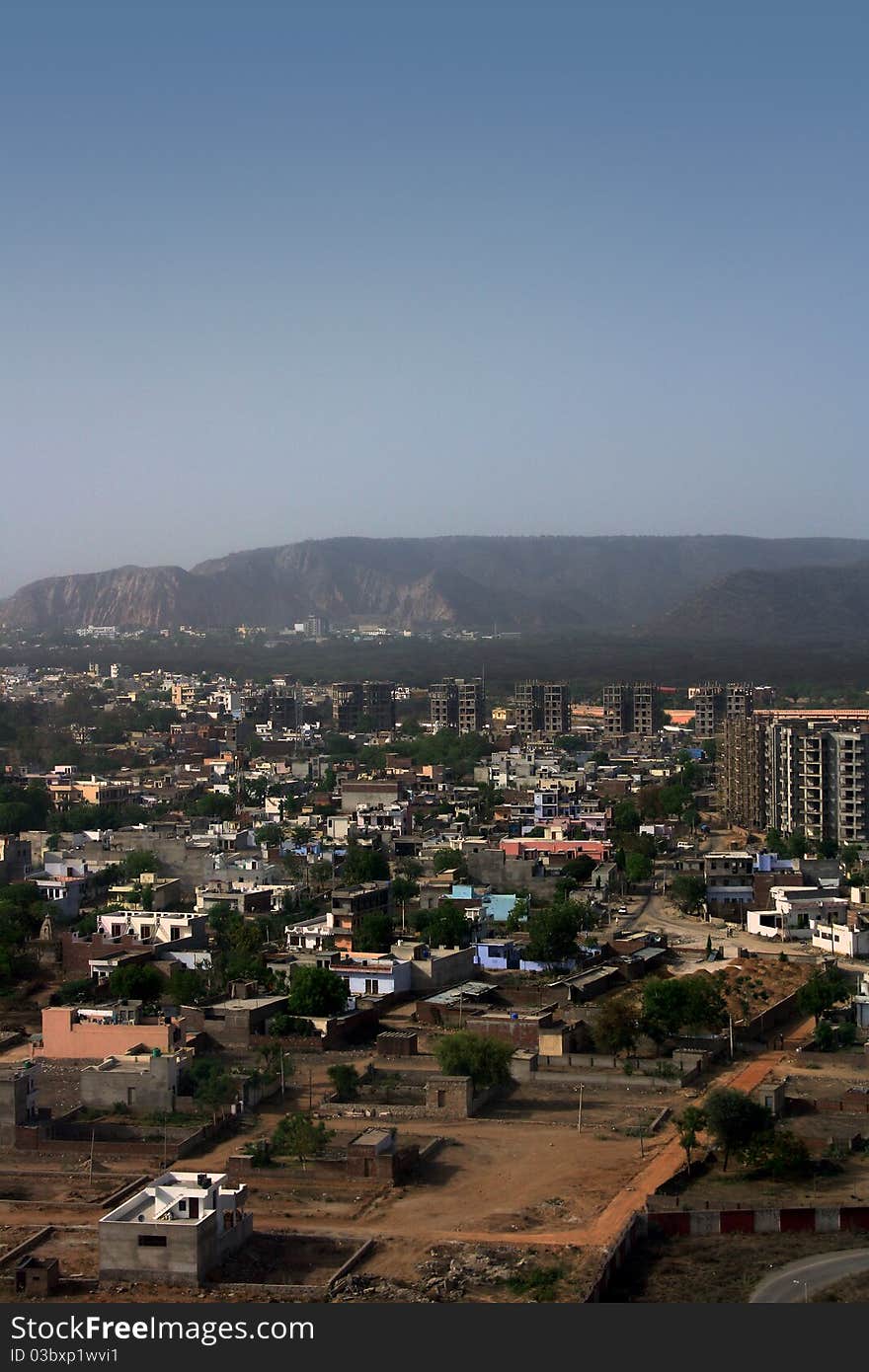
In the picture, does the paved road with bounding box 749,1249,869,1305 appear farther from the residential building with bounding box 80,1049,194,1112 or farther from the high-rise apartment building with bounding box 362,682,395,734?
the high-rise apartment building with bounding box 362,682,395,734

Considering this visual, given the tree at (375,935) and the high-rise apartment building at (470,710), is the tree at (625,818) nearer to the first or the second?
the tree at (375,935)

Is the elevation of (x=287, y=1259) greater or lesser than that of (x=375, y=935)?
lesser

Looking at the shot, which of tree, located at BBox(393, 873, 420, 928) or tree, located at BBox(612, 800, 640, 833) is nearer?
tree, located at BBox(393, 873, 420, 928)

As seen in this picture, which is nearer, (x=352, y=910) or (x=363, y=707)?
(x=352, y=910)

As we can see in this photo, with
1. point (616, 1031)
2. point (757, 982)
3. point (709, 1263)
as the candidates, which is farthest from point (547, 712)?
point (709, 1263)

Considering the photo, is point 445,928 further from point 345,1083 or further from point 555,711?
point 555,711

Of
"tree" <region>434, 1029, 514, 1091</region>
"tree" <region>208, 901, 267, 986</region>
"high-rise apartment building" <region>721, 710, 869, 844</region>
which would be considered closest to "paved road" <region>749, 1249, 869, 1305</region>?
"tree" <region>434, 1029, 514, 1091</region>
